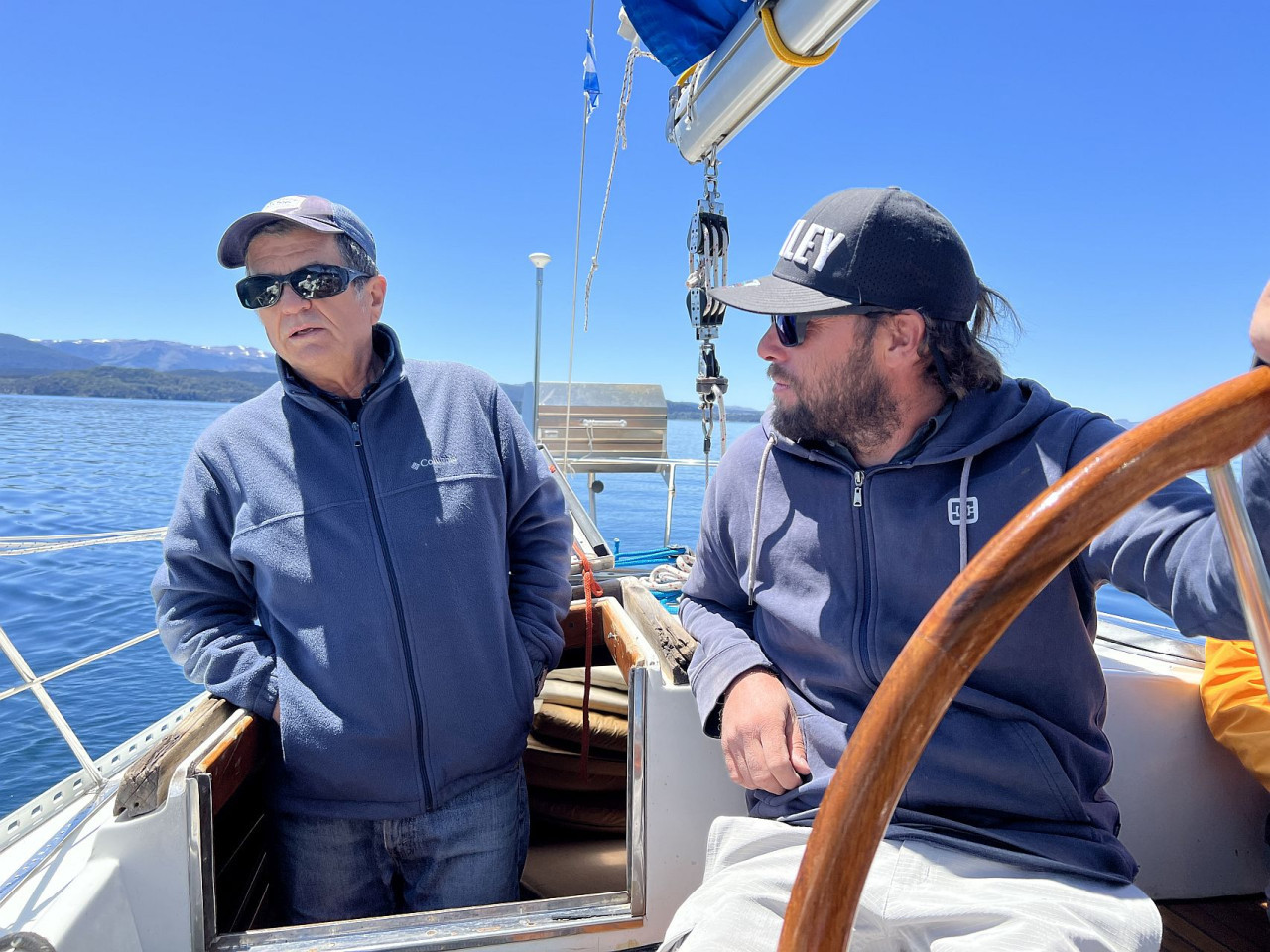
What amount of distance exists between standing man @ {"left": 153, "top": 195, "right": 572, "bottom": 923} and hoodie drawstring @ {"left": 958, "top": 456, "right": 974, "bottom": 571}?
91 cm

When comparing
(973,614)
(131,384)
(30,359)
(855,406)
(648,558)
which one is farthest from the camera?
(30,359)

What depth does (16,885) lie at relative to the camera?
127cm

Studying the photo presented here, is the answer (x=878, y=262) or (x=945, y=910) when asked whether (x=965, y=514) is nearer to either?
(x=878, y=262)

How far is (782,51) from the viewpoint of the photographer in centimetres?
164

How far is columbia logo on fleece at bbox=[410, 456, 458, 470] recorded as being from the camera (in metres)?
1.64

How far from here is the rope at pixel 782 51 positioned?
5.32 feet

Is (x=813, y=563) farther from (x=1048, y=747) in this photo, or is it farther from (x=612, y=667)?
(x=612, y=667)

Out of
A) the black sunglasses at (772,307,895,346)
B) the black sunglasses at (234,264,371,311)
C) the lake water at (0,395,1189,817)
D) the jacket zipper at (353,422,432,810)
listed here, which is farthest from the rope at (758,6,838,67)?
the lake water at (0,395,1189,817)

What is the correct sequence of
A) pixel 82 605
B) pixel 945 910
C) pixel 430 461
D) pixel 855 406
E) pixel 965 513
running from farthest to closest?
pixel 82 605 → pixel 430 461 → pixel 855 406 → pixel 965 513 → pixel 945 910

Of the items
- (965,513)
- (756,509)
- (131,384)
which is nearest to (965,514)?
(965,513)

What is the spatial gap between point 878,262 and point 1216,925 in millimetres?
1603

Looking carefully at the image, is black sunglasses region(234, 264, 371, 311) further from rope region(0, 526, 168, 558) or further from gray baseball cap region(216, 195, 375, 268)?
rope region(0, 526, 168, 558)

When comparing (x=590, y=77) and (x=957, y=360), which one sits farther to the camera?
(x=590, y=77)

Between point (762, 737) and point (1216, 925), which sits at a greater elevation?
point (762, 737)
